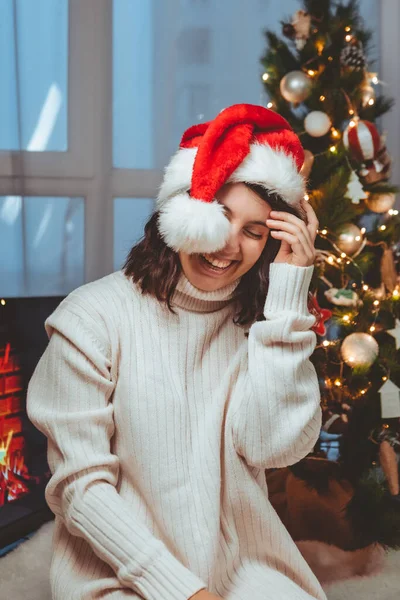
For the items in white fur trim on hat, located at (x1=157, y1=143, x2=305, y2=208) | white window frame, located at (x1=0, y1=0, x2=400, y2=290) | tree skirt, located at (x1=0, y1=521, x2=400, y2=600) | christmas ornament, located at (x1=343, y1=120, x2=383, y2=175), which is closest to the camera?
white fur trim on hat, located at (x1=157, y1=143, x2=305, y2=208)

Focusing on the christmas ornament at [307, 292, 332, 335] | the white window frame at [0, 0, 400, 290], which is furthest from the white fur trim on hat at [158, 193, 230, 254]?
the white window frame at [0, 0, 400, 290]

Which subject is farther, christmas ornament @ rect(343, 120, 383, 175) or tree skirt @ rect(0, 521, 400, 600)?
christmas ornament @ rect(343, 120, 383, 175)

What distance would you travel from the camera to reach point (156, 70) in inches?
92.2

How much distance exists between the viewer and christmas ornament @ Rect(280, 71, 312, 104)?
185 cm

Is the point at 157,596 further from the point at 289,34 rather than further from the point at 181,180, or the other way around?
the point at 289,34

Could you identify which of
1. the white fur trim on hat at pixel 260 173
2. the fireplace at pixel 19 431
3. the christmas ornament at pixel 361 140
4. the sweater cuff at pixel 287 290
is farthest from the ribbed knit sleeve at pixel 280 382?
the fireplace at pixel 19 431

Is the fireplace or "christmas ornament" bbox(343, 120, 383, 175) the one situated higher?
"christmas ornament" bbox(343, 120, 383, 175)

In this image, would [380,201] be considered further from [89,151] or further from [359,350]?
[89,151]

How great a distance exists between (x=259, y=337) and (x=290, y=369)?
70mm

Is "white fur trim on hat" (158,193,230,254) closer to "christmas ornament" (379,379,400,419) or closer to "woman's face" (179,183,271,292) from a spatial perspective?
"woman's face" (179,183,271,292)

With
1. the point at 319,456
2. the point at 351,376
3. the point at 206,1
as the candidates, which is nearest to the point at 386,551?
the point at 319,456

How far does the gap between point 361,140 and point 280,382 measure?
92 centimetres

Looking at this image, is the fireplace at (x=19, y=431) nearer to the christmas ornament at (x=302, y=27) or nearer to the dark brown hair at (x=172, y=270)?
the dark brown hair at (x=172, y=270)

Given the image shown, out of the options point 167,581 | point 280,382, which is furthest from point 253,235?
point 167,581
